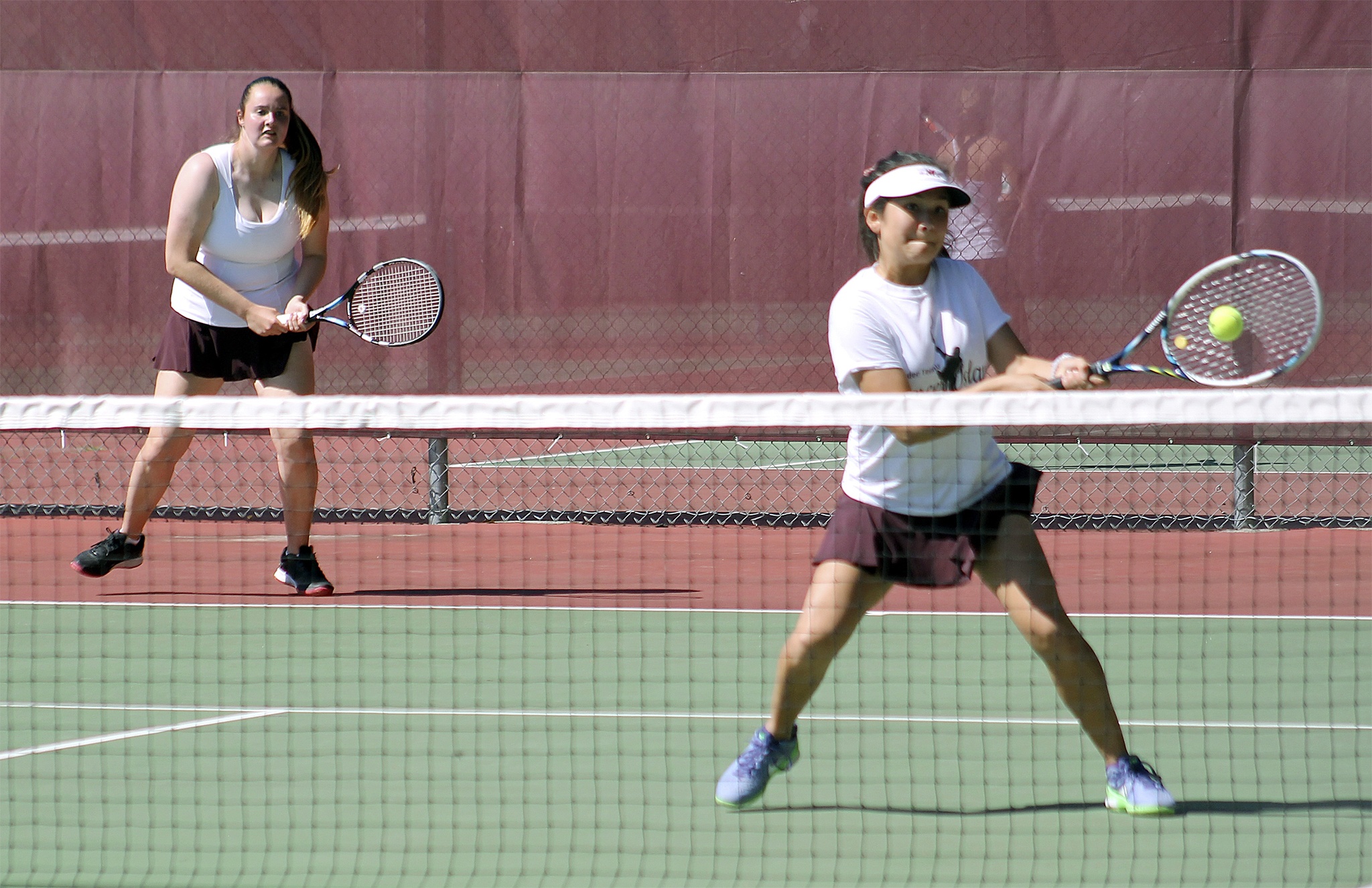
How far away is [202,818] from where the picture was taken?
125 inches

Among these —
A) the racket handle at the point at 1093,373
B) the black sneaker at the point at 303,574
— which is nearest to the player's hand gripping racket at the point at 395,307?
the black sneaker at the point at 303,574

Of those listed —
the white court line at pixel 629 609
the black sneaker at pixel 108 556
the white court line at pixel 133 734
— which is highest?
the black sneaker at pixel 108 556

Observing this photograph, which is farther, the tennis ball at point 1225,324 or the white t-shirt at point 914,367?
the tennis ball at point 1225,324

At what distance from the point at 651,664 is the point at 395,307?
163cm

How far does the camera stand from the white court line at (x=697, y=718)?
3809 millimetres

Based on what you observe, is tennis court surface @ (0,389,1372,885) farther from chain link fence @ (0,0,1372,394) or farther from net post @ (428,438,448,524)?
chain link fence @ (0,0,1372,394)

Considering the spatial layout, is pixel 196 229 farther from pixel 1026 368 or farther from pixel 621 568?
pixel 1026 368

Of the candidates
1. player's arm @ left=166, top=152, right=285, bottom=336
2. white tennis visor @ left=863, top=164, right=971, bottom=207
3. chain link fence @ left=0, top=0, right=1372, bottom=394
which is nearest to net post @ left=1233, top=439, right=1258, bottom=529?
chain link fence @ left=0, top=0, right=1372, bottom=394

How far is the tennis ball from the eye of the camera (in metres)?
3.43

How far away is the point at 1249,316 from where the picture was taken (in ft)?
12.0

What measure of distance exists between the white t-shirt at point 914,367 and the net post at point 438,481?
14.3 ft

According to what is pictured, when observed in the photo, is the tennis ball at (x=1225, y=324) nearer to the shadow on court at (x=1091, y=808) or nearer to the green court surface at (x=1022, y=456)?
the shadow on court at (x=1091, y=808)

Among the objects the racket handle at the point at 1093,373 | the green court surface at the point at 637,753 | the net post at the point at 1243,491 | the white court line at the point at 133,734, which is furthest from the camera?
the net post at the point at 1243,491

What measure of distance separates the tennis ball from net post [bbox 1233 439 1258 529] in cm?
367
